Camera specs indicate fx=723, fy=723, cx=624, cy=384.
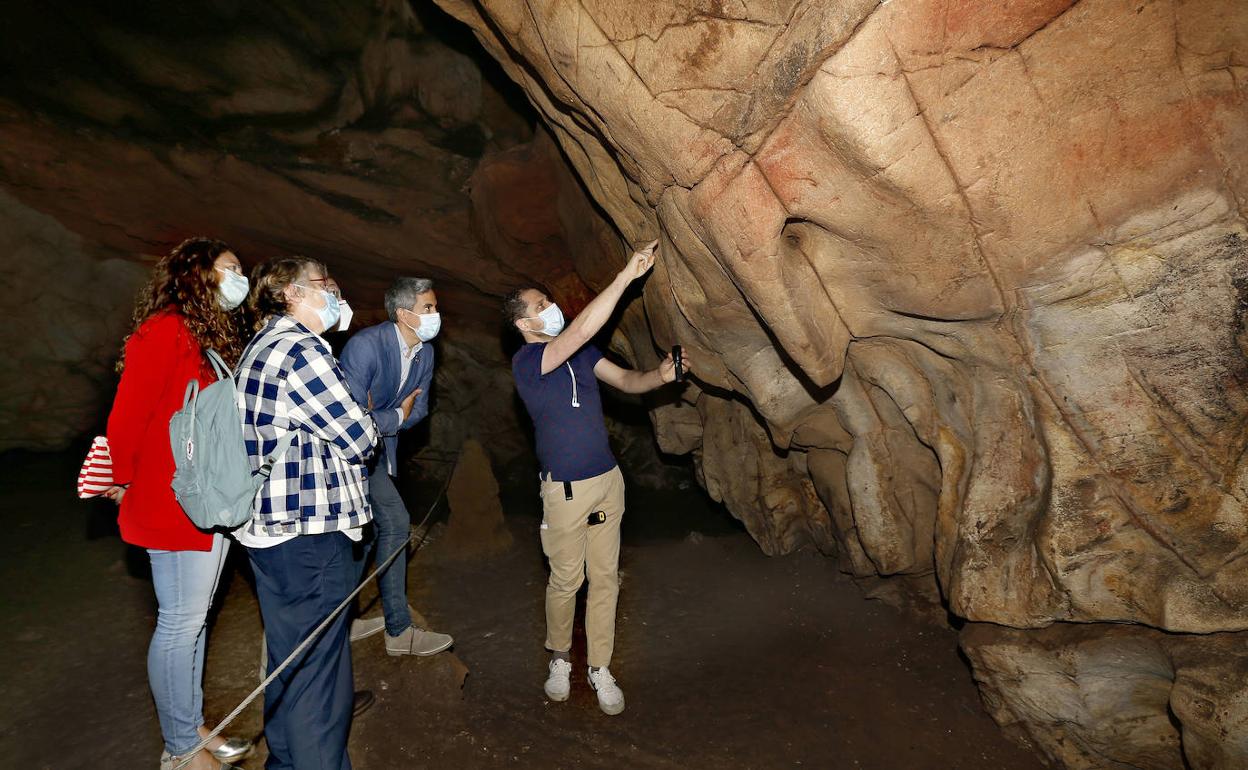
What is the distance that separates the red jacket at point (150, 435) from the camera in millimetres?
2877

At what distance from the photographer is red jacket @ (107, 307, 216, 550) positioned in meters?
2.88

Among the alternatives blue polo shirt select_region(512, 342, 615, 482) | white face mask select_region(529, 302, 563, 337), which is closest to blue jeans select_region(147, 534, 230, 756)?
blue polo shirt select_region(512, 342, 615, 482)

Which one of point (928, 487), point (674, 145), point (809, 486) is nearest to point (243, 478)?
point (674, 145)

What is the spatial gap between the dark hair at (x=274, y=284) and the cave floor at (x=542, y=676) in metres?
2.20

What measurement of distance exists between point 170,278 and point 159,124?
5.30m

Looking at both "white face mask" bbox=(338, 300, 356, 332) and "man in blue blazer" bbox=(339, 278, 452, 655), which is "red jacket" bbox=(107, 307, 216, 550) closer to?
"white face mask" bbox=(338, 300, 356, 332)

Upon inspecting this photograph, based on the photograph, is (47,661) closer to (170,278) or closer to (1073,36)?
(170,278)

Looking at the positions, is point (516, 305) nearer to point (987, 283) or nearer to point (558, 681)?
point (558, 681)

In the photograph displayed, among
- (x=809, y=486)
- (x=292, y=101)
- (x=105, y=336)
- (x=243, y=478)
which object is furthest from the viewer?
(x=105, y=336)

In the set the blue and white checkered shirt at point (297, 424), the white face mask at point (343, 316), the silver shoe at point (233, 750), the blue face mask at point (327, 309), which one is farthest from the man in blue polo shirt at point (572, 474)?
the silver shoe at point (233, 750)

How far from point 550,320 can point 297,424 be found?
1.53m

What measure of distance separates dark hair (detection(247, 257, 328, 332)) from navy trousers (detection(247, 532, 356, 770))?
959mm

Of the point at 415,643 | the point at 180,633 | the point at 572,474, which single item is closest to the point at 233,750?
the point at 180,633

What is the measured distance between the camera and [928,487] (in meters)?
4.81
